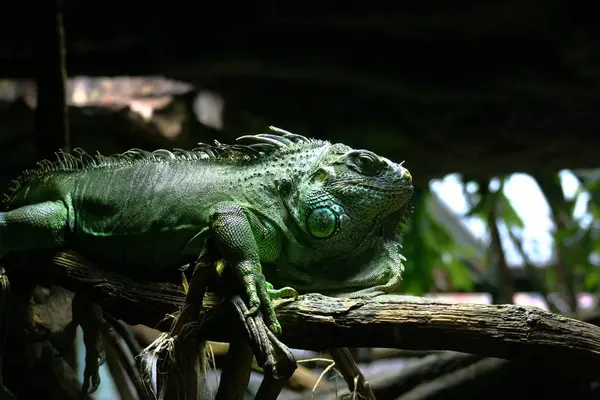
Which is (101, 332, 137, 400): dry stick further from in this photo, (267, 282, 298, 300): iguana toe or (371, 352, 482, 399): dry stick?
(267, 282, 298, 300): iguana toe

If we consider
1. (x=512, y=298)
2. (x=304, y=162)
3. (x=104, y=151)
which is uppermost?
(x=304, y=162)

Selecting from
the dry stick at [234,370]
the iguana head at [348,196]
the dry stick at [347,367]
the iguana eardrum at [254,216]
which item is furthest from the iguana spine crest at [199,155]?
the dry stick at [347,367]

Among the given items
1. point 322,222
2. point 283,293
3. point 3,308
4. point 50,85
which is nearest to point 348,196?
point 322,222

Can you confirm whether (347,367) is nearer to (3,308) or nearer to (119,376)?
(3,308)

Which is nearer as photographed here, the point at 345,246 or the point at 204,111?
the point at 345,246

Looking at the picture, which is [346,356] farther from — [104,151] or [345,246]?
[104,151]

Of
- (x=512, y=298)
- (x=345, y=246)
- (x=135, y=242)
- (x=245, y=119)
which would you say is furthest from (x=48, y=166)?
(x=512, y=298)

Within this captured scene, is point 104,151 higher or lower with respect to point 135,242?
lower

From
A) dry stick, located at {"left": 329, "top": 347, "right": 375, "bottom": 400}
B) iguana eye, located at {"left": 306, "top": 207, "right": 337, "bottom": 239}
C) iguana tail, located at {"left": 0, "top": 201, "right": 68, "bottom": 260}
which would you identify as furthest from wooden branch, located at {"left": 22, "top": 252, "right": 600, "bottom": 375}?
iguana tail, located at {"left": 0, "top": 201, "right": 68, "bottom": 260}
